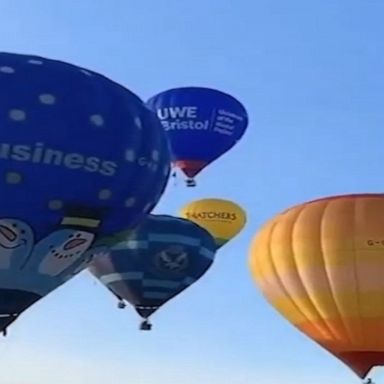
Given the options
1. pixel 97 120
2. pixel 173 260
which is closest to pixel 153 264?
pixel 173 260

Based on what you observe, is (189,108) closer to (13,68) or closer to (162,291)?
(162,291)

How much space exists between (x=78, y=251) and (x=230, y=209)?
51.2 ft

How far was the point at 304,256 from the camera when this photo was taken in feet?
71.3

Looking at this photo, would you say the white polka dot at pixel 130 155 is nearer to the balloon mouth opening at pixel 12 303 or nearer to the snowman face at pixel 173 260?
the balloon mouth opening at pixel 12 303

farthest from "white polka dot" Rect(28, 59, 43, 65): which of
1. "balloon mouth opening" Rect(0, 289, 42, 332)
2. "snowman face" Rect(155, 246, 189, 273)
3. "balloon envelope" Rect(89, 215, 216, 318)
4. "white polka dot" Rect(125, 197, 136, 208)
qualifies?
"snowman face" Rect(155, 246, 189, 273)

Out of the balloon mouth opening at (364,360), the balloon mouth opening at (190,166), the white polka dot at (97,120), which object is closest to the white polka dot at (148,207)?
the white polka dot at (97,120)

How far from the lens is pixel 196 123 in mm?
27281

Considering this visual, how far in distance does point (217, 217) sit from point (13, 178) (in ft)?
52.7

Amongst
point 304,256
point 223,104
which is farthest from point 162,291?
point 223,104

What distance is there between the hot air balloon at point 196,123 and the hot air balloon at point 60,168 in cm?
1028

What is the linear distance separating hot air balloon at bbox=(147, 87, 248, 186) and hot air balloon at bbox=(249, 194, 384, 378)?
543 cm

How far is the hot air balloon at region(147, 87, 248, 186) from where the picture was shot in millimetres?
27281

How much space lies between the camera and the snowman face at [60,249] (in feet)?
53.2

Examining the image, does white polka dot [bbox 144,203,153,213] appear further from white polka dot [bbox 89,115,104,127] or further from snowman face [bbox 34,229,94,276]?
white polka dot [bbox 89,115,104,127]
